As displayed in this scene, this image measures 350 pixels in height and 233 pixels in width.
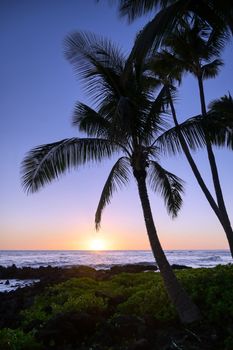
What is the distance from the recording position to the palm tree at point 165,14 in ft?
20.4

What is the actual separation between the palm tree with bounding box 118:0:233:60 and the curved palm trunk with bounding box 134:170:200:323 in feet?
11.6

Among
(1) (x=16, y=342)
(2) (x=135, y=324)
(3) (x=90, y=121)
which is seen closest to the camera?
(1) (x=16, y=342)

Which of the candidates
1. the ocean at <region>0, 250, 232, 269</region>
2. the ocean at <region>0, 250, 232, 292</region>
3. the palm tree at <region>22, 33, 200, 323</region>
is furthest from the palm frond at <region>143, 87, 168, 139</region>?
the ocean at <region>0, 250, 232, 269</region>

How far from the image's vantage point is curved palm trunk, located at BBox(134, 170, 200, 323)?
8508 millimetres

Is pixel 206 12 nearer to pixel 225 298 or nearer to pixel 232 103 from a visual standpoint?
pixel 232 103

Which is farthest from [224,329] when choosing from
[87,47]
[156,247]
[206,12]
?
[87,47]

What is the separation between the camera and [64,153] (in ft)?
32.1

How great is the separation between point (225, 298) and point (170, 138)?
3996 mm

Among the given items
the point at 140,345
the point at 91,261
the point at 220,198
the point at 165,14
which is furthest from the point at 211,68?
the point at 91,261

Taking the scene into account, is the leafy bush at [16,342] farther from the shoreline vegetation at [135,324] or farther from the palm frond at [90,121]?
the palm frond at [90,121]

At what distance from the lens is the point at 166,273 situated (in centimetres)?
888

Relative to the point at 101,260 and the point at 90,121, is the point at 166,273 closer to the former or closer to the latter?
the point at 90,121

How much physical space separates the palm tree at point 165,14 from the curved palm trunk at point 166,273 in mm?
3545

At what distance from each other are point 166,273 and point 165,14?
5.51 meters
